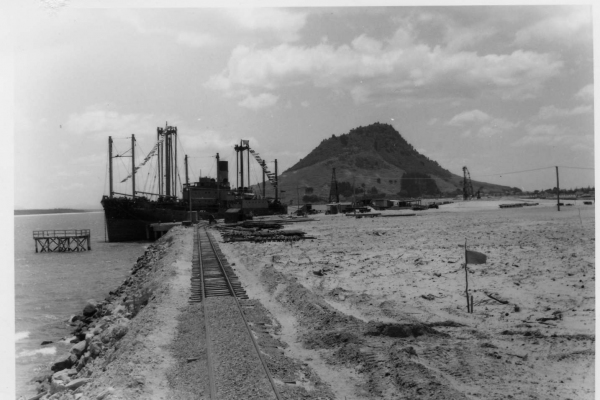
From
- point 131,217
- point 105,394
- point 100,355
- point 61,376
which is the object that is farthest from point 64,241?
point 105,394

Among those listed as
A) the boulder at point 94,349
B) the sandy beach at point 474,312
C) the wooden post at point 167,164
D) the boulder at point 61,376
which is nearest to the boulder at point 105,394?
the sandy beach at point 474,312

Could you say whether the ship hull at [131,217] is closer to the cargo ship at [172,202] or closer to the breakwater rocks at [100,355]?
the cargo ship at [172,202]

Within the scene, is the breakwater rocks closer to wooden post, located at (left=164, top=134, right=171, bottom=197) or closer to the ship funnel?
wooden post, located at (left=164, top=134, right=171, bottom=197)

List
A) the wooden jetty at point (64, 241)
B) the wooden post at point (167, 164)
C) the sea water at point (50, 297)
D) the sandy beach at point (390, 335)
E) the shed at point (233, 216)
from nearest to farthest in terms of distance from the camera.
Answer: the sandy beach at point (390, 335) < the sea water at point (50, 297) < the shed at point (233, 216) < the wooden jetty at point (64, 241) < the wooden post at point (167, 164)

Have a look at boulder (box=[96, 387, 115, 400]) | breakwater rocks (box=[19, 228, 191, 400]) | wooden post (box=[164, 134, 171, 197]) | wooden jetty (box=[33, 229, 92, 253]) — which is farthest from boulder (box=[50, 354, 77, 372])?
wooden post (box=[164, 134, 171, 197])

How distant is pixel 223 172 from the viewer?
91.4 m

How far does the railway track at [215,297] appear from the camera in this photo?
7719 millimetres

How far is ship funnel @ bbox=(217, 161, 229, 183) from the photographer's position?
294 feet

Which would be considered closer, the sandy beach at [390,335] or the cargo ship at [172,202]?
the sandy beach at [390,335]

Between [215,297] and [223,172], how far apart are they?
256 ft

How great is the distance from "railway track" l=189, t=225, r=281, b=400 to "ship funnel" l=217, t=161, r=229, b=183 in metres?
61.4

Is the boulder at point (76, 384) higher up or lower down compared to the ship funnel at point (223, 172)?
lower down

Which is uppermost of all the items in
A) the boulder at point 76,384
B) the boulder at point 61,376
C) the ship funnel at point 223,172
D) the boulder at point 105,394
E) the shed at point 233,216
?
the ship funnel at point 223,172

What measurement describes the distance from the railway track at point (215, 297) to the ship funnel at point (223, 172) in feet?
201
